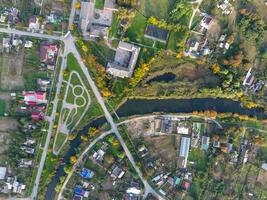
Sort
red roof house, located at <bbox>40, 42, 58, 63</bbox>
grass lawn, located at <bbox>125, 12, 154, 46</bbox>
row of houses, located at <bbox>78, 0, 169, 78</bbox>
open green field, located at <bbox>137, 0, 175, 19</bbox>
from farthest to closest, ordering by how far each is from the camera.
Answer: open green field, located at <bbox>137, 0, 175, 19</bbox> < grass lawn, located at <bbox>125, 12, 154, 46</bbox> < row of houses, located at <bbox>78, 0, 169, 78</bbox> < red roof house, located at <bbox>40, 42, 58, 63</bbox>

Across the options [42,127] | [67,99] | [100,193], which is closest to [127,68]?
[67,99]

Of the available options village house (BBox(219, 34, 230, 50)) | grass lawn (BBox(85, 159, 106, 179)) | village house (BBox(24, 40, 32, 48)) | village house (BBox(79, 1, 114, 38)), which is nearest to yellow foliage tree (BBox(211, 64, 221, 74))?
village house (BBox(219, 34, 230, 50))

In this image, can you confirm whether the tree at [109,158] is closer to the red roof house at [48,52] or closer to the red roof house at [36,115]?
the red roof house at [36,115]

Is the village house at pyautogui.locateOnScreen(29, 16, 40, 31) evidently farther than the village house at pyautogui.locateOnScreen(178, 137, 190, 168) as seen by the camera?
No

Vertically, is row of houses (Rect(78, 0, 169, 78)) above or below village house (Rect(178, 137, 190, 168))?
above

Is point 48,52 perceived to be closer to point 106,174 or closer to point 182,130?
point 106,174

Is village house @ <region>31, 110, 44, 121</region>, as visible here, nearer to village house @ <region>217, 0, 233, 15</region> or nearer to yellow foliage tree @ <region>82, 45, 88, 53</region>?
yellow foliage tree @ <region>82, 45, 88, 53</region>

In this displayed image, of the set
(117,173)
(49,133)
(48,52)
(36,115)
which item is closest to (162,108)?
(117,173)
